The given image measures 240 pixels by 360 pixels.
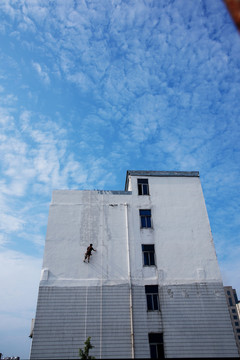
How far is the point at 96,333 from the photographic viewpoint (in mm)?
17469

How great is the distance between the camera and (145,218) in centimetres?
2214

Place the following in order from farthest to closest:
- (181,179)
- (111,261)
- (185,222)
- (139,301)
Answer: (181,179) < (185,222) < (111,261) < (139,301)

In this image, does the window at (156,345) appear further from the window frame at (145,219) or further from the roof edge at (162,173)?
the roof edge at (162,173)

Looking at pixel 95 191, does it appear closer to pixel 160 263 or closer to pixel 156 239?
pixel 156 239

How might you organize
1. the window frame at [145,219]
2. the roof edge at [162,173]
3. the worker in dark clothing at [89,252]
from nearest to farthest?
the worker in dark clothing at [89,252] < the window frame at [145,219] < the roof edge at [162,173]

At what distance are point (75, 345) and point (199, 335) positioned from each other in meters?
8.45

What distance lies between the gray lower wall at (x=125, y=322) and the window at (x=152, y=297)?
391mm

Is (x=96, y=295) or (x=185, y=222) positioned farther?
(x=185, y=222)

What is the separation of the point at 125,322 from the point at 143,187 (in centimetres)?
1102

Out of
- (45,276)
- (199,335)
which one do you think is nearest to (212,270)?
(199,335)

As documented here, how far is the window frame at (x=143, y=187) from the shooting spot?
23422mm

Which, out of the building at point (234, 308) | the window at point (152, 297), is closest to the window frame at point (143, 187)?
the window at point (152, 297)

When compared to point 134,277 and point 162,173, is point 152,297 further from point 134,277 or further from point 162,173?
point 162,173

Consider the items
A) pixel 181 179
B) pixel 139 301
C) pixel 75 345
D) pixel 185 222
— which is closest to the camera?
pixel 75 345
